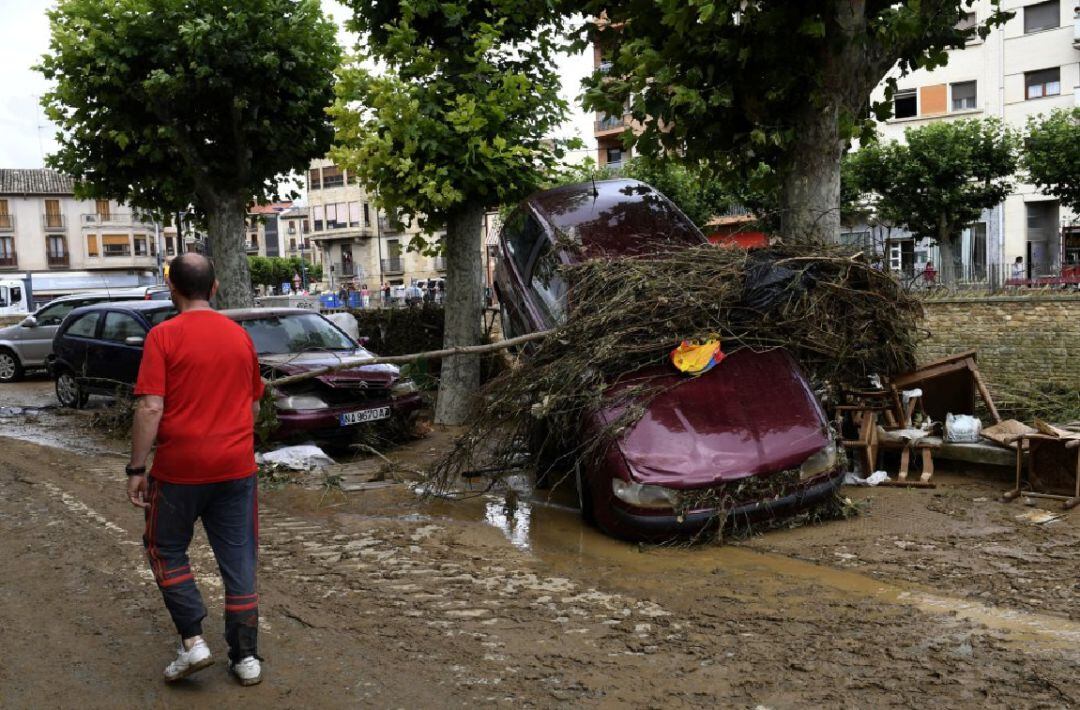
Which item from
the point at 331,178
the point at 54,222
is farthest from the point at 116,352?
the point at 54,222

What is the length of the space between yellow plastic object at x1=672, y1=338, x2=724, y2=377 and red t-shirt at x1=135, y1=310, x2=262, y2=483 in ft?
11.3

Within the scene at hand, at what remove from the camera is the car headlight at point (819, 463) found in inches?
236

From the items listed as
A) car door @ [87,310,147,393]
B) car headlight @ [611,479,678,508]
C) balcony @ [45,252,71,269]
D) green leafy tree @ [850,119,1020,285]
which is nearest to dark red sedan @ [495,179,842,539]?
car headlight @ [611,479,678,508]

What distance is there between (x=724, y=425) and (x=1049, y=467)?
2.67m

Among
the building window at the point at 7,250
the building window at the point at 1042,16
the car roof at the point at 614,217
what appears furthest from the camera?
the building window at the point at 7,250

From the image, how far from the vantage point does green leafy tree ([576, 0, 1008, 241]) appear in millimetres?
8094

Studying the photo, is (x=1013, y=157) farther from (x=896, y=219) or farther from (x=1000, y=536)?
(x=1000, y=536)

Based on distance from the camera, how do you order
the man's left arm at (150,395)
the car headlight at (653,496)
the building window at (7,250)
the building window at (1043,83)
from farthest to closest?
the building window at (7,250), the building window at (1043,83), the car headlight at (653,496), the man's left arm at (150,395)

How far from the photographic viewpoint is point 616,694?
364cm

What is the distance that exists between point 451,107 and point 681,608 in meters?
7.36

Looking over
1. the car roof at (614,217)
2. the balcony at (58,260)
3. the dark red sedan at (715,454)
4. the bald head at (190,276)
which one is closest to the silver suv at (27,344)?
the car roof at (614,217)

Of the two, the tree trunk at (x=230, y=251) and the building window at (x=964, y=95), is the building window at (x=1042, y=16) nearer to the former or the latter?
the building window at (x=964, y=95)

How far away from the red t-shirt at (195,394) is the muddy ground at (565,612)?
0.93 meters

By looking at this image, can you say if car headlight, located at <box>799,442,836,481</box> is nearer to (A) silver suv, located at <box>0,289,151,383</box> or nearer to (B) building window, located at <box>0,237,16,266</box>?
(A) silver suv, located at <box>0,289,151,383</box>
